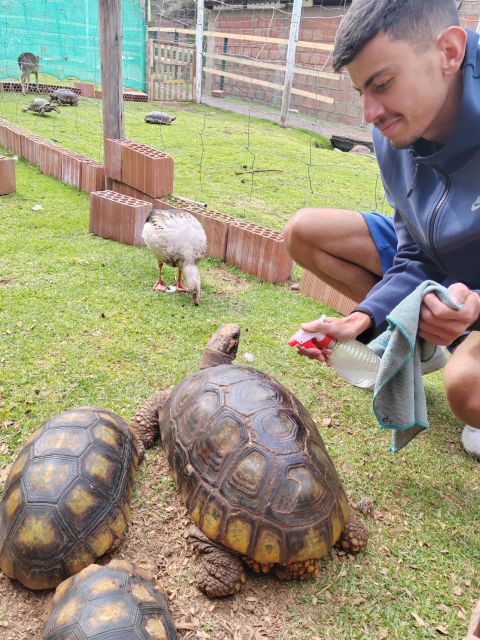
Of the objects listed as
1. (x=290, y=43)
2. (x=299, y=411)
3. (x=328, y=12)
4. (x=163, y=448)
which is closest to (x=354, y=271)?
(x=299, y=411)

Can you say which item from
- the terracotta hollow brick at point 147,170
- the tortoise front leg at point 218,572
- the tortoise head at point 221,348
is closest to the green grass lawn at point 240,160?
the terracotta hollow brick at point 147,170

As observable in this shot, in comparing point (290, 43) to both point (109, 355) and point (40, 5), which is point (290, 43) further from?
point (109, 355)

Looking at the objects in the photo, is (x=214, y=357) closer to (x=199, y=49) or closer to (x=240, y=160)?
(x=240, y=160)

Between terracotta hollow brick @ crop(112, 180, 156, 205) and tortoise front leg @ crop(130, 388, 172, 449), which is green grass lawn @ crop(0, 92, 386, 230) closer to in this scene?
terracotta hollow brick @ crop(112, 180, 156, 205)

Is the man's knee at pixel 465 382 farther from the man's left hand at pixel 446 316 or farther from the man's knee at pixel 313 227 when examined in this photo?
the man's knee at pixel 313 227

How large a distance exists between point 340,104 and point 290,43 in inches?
115

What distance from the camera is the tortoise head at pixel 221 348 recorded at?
9.26ft

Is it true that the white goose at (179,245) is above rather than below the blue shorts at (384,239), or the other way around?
below

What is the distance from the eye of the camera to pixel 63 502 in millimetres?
1929

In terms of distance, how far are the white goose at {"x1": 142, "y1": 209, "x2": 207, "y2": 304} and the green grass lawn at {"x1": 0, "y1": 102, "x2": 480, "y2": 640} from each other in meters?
0.17

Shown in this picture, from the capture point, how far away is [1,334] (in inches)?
131

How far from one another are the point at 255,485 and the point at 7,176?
5.11m

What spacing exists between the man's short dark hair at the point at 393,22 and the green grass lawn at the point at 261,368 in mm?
1919

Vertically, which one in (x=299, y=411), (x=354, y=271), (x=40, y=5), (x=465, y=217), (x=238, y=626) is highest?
(x=40, y=5)
